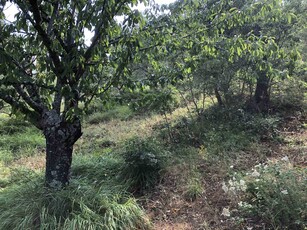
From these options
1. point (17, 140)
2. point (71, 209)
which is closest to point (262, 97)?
point (71, 209)

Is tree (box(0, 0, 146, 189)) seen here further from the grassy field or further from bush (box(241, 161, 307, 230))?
bush (box(241, 161, 307, 230))

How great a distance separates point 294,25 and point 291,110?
1.86 m

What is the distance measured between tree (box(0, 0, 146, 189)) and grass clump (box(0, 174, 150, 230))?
214 mm

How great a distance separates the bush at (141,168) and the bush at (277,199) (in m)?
1.44

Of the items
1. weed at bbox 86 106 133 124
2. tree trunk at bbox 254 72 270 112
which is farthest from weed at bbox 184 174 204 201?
weed at bbox 86 106 133 124

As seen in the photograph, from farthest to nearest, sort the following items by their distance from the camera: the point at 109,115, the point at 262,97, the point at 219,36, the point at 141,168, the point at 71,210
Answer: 1. the point at 109,115
2. the point at 262,97
3. the point at 141,168
4. the point at 219,36
5. the point at 71,210

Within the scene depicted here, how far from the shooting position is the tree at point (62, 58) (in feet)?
8.17

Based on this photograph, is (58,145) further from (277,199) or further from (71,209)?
(277,199)

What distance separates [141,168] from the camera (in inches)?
163

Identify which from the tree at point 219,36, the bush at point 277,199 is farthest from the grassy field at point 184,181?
the tree at point 219,36

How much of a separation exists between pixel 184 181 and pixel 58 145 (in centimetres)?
173

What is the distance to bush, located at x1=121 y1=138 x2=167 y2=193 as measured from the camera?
401 centimetres

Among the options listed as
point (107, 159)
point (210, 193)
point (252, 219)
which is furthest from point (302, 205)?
point (107, 159)

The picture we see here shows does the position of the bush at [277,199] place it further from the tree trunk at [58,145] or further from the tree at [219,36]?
the tree trunk at [58,145]
